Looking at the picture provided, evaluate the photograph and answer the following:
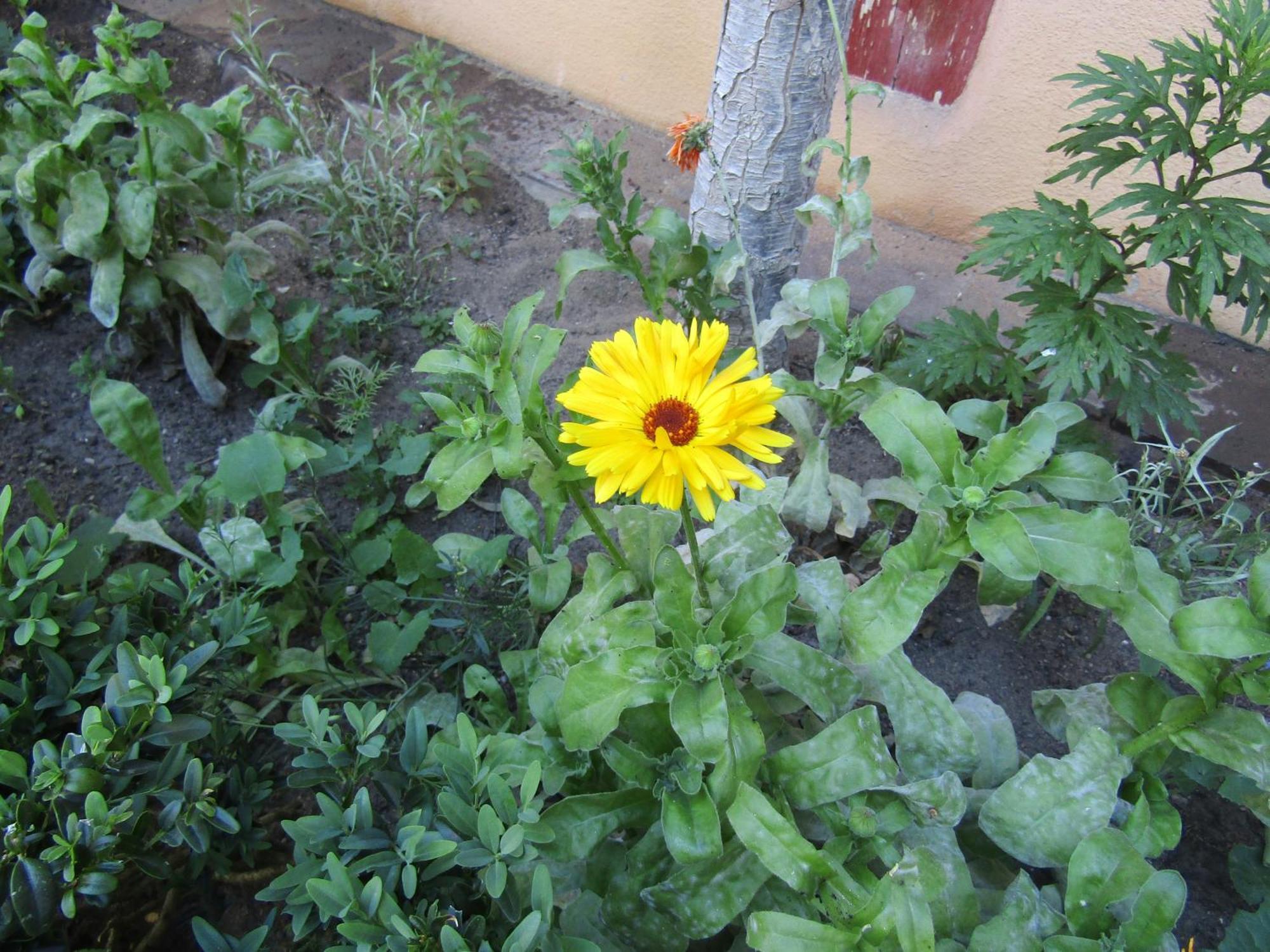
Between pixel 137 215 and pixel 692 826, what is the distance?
2.06 meters

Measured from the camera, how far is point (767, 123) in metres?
2.29

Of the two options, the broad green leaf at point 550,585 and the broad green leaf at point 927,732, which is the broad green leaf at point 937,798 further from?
the broad green leaf at point 550,585

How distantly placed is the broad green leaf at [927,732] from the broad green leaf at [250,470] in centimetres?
140

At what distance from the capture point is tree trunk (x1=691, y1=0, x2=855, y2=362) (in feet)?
7.06

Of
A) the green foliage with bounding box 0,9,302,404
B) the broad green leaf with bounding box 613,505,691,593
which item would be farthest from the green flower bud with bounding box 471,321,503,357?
the green foliage with bounding box 0,9,302,404

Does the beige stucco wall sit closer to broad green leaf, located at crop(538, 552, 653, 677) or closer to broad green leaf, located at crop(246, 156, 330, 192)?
broad green leaf, located at crop(246, 156, 330, 192)

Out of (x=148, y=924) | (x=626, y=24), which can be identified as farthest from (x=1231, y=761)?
(x=626, y=24)

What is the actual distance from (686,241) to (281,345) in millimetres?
1178

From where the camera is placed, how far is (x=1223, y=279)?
74.6 inches

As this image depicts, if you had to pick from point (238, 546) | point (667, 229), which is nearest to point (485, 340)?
point (667, 229)

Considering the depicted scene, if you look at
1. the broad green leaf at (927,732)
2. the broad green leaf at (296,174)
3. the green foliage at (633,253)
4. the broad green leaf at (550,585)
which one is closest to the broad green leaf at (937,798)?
the broad green leaf at (927,732)

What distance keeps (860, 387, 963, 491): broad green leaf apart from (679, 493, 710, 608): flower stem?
0.34 meters

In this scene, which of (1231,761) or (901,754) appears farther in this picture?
(901,754)

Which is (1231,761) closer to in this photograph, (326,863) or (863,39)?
(326,863)
